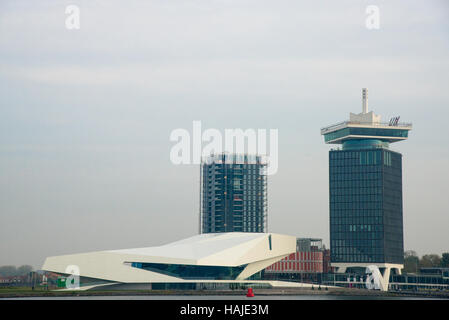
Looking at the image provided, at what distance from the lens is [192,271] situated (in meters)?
117

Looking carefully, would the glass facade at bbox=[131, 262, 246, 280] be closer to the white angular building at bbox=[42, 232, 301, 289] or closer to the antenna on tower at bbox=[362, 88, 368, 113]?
the white angular building at bbox=[42, 232, 301, 289]

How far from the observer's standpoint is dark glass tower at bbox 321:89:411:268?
15362cm

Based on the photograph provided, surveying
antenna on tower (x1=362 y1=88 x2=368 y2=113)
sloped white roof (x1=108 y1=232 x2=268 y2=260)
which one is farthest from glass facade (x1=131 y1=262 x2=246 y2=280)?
antenna on tower (x1=362 y1=88 x2=368 y2=113)

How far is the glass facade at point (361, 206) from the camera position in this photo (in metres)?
154

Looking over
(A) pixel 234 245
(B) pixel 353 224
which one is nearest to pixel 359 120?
(B) pixel 353 224

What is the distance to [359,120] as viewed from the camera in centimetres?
15825

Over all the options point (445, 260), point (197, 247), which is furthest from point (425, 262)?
point (197, 247)

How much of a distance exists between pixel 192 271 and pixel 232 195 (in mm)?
75458

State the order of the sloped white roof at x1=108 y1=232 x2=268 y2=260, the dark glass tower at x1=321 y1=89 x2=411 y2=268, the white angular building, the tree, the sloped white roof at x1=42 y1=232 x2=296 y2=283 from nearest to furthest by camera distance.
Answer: the white angular building, the sloped white roof at x1=42 y1=232 x2=296 y2=283, the sloped white roof at x1=108 y1=232 x2=268 y2=260, the dark glass tower at x1=321 y1=89 x2=411 y2=268, the tree

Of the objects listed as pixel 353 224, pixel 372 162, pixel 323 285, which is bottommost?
pixel 323 285
